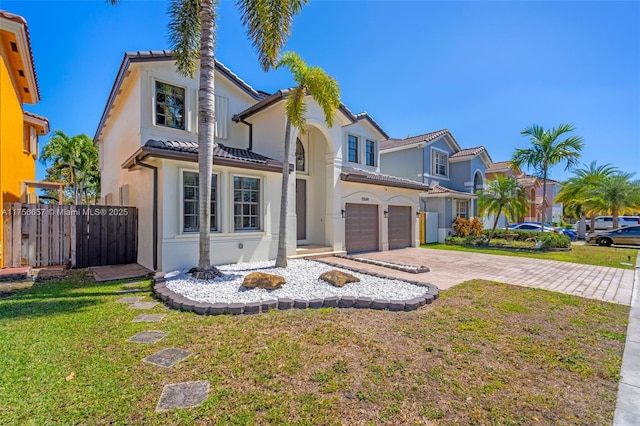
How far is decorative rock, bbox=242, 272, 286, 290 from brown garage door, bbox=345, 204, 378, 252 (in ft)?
23.4

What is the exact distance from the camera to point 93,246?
10.5m

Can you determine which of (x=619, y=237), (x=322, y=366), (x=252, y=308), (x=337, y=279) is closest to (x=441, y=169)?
(x=619, y=237)

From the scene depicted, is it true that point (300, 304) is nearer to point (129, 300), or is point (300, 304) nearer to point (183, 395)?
point (183, 395)

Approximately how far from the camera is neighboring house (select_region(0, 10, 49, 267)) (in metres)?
9.05

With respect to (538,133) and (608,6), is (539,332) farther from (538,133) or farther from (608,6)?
(538,133)

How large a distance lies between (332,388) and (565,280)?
974cm

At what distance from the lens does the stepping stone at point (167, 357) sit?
147 inches

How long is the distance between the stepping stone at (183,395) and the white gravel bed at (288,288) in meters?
2.76

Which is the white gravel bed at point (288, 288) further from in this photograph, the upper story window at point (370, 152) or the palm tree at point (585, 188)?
the palm tree at point (585, 188)

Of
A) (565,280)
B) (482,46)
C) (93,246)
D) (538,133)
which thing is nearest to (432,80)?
(482,46)

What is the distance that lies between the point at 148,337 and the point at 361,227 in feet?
36.9

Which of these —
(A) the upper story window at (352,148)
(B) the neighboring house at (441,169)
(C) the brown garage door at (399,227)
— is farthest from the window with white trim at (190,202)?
(B) the neighboring house at (441,169)

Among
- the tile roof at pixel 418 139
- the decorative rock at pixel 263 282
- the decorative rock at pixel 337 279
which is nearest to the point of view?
the decorative rock at pixel 263 282

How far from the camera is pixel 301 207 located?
13.7 m
